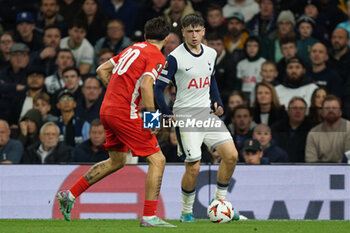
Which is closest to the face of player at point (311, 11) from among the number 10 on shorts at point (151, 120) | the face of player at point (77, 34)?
the face of player at point (77, 34)

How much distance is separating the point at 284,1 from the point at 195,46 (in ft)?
21.2

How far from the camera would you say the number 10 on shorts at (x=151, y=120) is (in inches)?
352

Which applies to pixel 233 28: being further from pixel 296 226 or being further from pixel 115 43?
pixel 296 226

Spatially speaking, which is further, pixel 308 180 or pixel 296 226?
pixel 308 180

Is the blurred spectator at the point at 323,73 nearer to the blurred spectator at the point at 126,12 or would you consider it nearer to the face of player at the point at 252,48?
the face of player at the point at 252,48

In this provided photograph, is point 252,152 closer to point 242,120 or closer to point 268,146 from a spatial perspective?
point 268,146

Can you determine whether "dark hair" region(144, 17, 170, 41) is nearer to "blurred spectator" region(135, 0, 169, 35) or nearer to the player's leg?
the player's leg

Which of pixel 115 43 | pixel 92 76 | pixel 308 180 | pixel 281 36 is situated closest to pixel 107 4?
pixel 115 43

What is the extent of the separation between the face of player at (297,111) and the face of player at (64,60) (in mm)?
4168

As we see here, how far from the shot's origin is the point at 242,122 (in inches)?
516

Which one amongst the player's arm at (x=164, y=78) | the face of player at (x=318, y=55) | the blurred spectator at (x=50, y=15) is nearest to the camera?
the player's arm at (x=164, y=78)

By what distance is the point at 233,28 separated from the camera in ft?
50.5

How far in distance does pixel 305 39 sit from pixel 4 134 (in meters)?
5.49

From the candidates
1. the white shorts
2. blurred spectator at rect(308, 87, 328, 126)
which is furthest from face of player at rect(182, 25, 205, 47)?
blurred spectator at rect(308, 87, 328, 126)
